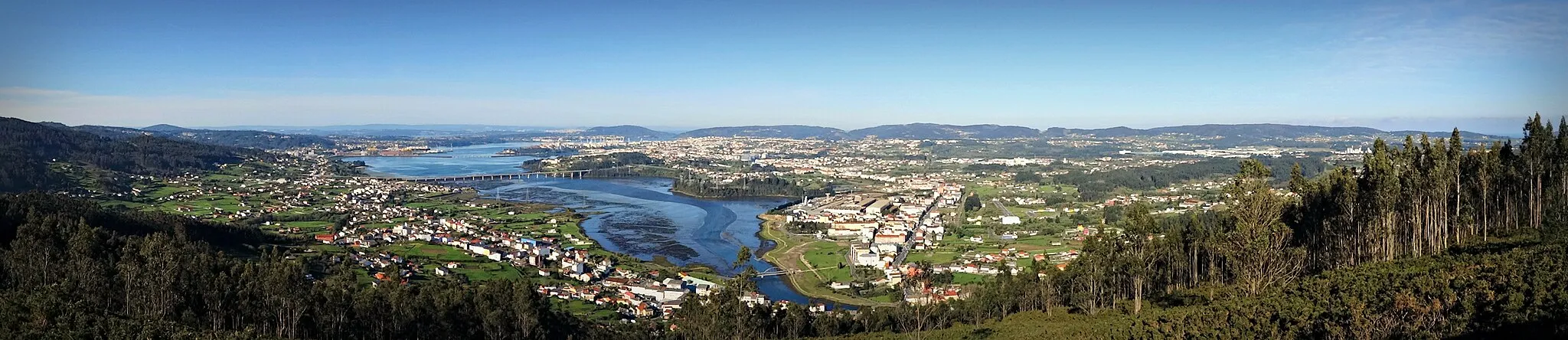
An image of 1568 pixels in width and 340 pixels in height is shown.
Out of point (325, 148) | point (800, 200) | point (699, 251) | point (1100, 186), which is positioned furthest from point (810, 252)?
point (325, 148)

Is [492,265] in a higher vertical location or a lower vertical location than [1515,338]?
lower

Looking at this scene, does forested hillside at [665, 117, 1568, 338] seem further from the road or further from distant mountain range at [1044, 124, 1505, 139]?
distant mountain range at [1044, 124, 1505, 139]

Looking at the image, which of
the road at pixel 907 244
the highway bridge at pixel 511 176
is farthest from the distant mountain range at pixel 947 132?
the road at pixel 907 244

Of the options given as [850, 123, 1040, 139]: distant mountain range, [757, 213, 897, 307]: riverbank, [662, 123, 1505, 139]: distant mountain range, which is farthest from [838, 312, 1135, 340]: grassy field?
[850, 123, 1040, 139]: distant mountain range

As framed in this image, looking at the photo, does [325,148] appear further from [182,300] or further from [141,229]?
[182,300]

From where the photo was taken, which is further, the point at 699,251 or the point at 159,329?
the point at 699,251

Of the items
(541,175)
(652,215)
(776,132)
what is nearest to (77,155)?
(541,175)

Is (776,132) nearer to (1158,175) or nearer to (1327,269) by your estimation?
(1158,175)
